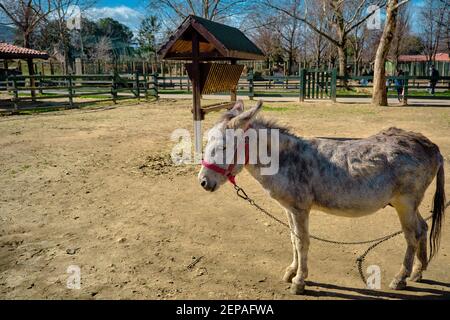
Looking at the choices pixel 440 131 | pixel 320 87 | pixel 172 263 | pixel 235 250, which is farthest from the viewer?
pixel 320 87

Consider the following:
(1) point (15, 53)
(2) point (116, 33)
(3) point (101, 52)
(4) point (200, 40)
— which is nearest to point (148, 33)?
(3) point (101, 52)

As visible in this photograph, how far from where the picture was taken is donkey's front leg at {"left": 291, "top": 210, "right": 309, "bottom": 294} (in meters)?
3.74

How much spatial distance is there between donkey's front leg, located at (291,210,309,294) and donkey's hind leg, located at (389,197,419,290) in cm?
99

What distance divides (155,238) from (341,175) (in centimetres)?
281

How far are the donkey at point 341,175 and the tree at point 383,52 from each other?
17.5 m

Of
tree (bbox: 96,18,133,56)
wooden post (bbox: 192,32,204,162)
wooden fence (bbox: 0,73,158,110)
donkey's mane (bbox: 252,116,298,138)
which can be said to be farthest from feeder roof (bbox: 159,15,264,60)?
tree (bbox: 96,18,133,56)

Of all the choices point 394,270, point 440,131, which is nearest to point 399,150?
point 394,270

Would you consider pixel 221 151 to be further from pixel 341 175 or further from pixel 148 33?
pixel 148 33

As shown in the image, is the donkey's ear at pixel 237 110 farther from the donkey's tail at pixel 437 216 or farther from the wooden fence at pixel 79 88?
the wooden fence at pixel 79 88

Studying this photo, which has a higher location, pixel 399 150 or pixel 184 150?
pixel 399 150

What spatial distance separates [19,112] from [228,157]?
63.3 feet

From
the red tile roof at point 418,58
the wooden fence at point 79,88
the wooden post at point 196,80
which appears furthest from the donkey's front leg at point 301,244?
the red tile roof at point 418,58

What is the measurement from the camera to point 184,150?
10570mm

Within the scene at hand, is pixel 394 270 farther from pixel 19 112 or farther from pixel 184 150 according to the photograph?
pixel 19 112
